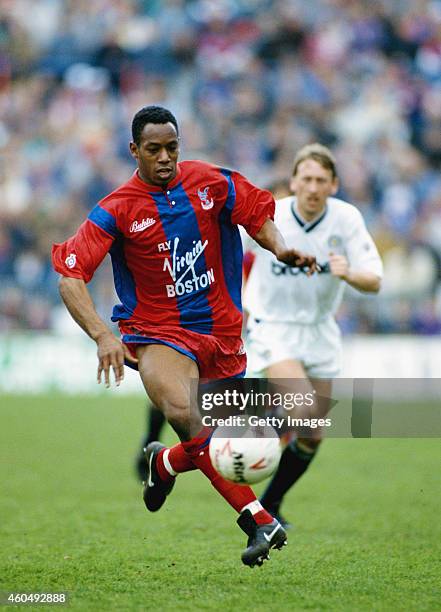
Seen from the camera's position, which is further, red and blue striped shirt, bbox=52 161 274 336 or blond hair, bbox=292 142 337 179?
→ blond hair, bbox=292 142 337 179

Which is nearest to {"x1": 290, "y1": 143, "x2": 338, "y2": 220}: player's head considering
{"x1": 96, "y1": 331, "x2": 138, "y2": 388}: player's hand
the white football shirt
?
the white football shirt

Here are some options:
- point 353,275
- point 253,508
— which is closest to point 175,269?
point 253,508

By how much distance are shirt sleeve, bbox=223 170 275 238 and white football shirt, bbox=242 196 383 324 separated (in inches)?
68.1

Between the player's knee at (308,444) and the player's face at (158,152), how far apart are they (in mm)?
2494

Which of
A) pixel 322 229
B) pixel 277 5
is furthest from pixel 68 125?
pixel 322 229

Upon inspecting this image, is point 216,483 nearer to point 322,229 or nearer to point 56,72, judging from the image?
point 322,229

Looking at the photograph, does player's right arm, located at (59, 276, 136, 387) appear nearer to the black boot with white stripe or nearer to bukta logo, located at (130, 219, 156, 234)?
bukta logo, located at (130, 219, 156, 234)

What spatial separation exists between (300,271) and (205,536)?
2.07m

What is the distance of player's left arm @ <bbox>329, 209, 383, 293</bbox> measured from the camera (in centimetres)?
712

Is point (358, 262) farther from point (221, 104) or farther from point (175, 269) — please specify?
point (221, 104)

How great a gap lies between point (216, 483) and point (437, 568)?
1314 mm

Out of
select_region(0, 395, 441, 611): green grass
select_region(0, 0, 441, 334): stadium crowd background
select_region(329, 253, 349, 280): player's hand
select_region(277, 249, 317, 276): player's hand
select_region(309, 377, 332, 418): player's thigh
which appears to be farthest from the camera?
select_region(0, 0, 441, 334): stadium crowd background

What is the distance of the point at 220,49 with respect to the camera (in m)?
20.2

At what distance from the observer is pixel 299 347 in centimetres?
806
